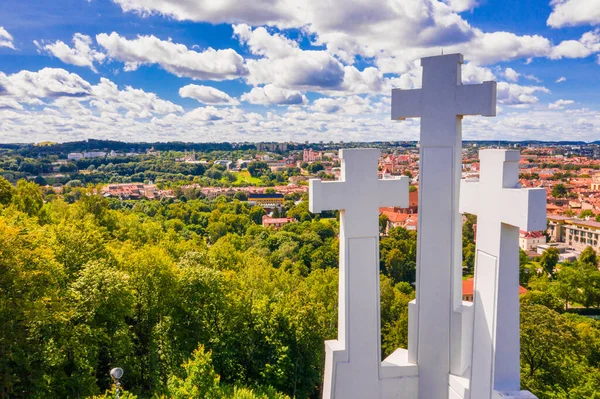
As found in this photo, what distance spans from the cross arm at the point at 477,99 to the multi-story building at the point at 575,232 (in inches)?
3497

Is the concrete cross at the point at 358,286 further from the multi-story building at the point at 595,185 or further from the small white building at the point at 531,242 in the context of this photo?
the multi-story building at the point at 595,185

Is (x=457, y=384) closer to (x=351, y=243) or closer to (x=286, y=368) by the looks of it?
(x=351, y=243)

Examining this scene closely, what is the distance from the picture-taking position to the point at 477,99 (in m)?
5.21

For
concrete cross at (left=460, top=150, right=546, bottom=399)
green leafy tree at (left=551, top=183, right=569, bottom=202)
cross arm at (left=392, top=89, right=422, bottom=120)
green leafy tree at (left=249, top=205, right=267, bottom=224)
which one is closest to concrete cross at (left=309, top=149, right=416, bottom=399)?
cross arm at (left=392, top=89, right=422, bottom=120)

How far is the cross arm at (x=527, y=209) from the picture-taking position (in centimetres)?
439

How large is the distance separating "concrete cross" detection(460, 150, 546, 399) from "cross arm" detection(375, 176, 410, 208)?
1.12 metres

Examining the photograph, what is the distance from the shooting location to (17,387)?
12.1 m

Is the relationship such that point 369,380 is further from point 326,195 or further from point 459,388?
point 326,195

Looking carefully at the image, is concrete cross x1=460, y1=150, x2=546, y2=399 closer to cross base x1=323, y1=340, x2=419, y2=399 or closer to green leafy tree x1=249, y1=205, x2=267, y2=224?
cross base x1=323, y1=340, x2=419, y2=399

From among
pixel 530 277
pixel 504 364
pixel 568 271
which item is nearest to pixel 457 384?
pixel 504 364

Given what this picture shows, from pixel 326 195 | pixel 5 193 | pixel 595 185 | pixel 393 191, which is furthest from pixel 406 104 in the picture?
pixel 595 185

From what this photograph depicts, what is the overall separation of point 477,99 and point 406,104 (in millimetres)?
908

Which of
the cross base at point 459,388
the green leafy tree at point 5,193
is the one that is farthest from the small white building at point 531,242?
the cross base at point 459,388

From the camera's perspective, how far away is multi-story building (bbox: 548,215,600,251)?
80.2 m
